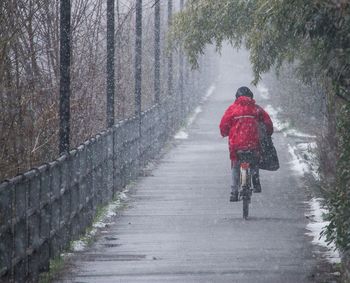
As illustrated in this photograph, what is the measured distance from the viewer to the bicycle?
17.9 m

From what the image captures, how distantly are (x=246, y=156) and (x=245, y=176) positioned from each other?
0.93 ft

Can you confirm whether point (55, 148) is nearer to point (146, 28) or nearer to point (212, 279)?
point (212, 279)

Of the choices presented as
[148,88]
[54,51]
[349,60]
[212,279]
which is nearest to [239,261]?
[212,279]

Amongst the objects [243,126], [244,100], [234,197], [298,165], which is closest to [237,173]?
[234,197]

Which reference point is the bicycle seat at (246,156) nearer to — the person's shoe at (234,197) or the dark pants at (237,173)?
the dark pants at (237,173)

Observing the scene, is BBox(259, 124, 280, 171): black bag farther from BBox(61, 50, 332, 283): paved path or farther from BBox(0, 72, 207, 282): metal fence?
BBox(0, 72, 207, 282): metal fence

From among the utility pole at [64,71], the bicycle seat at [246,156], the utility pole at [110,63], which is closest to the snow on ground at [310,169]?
the bicycle seat at [246,156]

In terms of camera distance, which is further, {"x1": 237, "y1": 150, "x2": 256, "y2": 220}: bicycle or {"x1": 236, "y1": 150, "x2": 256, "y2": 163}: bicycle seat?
{"x1": 236, "y1": 150, "x2": 256, "y2": 163}: bicycle seat

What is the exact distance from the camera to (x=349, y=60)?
436 inches

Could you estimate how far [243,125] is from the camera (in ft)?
58.9

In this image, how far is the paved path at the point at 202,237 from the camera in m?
12.5

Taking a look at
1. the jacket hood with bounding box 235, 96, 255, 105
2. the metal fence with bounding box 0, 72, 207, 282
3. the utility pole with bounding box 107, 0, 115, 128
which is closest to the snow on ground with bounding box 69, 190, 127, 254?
the metal fence with bounding box 0, 72, 207, 282

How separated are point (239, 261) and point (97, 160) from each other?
228 inches

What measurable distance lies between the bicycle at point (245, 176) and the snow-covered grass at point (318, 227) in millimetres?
920
